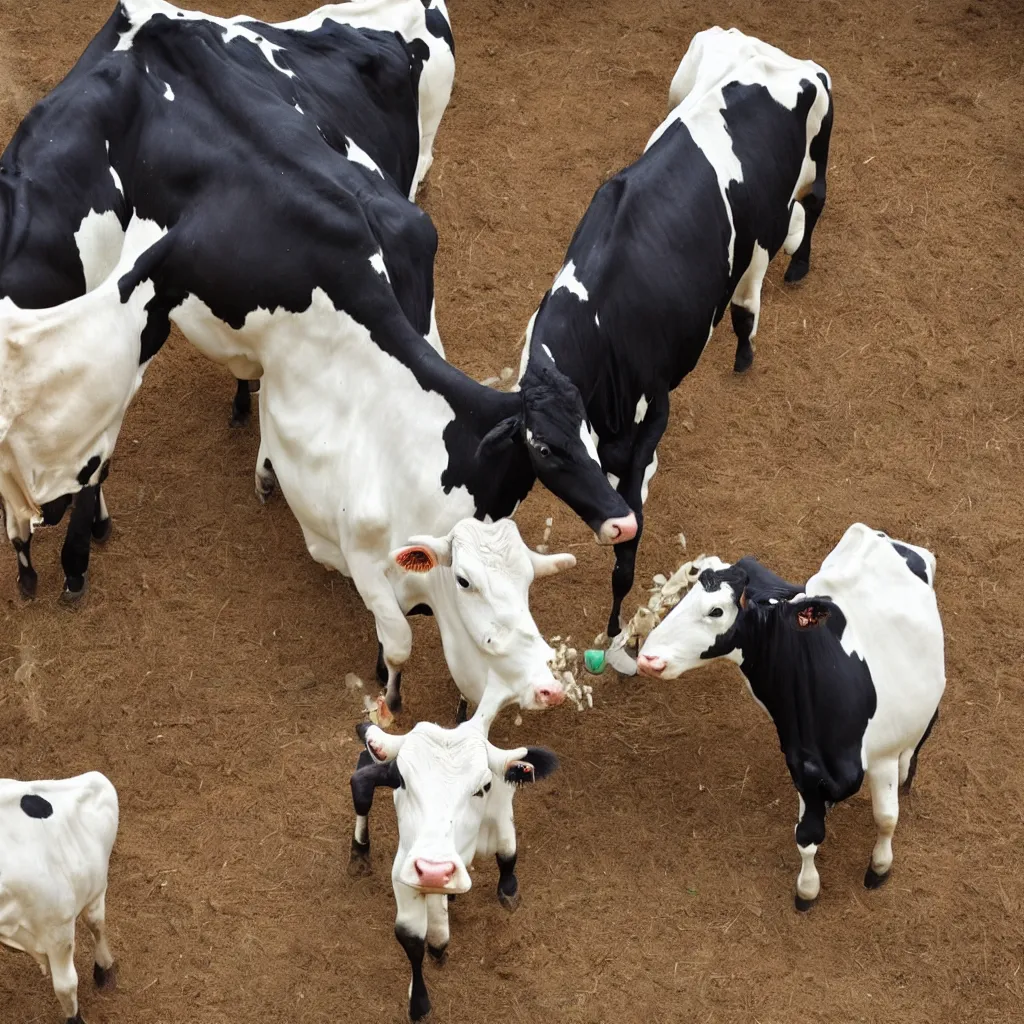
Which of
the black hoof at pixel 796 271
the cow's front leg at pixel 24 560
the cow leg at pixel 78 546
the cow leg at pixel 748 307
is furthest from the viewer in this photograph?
the black hoof at pixel 796 271

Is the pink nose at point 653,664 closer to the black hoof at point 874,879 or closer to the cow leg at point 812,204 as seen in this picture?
the black hoof at point 874,879

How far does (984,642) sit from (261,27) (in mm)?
5770

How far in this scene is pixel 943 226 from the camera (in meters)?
12.5

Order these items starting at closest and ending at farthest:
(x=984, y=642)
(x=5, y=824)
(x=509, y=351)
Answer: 1. (x=5, y=824)
2. (x=984, y=642)
3. (x=509, y=351)

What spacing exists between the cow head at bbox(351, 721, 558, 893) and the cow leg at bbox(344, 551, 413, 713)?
1.39 m

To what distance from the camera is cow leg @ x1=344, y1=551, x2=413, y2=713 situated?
344 inches

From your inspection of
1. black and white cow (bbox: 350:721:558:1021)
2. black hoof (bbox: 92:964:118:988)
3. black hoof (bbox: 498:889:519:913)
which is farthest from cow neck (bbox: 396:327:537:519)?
black hoof (bbox: 92:964:118:988)

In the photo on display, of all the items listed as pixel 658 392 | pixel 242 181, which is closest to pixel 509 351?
pixel 658 392

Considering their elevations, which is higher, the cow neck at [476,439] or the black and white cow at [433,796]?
the cow neck at [476,439]

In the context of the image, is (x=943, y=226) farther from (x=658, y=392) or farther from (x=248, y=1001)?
(x=248, y=1001)

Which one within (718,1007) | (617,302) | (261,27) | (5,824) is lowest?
(718,1007)

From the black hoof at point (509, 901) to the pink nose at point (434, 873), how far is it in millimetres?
1440

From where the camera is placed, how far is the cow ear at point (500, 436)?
8.18 metres

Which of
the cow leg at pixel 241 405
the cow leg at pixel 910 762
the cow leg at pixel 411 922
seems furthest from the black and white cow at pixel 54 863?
the cow leg at pixel 910 762
